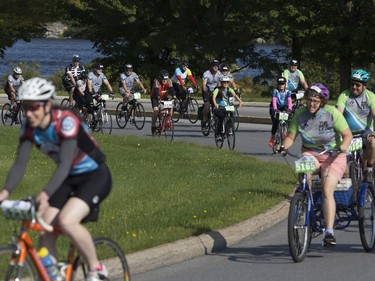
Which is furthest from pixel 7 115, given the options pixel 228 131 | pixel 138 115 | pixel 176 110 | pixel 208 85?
pixel 228 131

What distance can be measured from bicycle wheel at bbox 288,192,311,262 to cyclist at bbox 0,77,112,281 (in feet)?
9.80

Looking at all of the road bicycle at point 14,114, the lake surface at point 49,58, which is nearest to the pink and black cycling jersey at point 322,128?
the road bicycle at point 14,114

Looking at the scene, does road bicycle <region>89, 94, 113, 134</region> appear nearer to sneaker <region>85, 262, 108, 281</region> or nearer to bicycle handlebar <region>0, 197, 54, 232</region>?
sneaker <region>85, 262, 108, 281</region>

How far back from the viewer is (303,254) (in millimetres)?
10109

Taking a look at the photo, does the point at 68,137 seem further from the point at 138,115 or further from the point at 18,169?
the point at 138,115

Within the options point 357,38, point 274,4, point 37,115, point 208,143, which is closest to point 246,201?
point 37,115

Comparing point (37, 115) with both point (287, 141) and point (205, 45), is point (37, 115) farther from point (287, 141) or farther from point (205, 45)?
point (205, 45)

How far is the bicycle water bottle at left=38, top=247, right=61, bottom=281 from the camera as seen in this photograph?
6863 mm

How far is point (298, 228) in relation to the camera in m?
9.98

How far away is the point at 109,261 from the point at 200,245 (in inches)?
112

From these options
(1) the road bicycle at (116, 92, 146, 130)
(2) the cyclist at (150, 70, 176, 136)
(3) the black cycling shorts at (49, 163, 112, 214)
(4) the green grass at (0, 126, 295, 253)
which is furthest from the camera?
(1) the road bicycle at (116, 92, 146, 130)

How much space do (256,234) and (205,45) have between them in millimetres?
43176

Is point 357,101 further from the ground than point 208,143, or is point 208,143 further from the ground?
point 357,101

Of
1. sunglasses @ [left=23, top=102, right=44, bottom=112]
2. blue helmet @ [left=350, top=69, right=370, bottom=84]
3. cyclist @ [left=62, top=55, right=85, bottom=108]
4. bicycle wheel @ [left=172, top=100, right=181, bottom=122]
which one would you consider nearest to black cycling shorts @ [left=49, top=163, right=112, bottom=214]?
sunglasses @ [left=23, top=102, right=44, bottom=112]
